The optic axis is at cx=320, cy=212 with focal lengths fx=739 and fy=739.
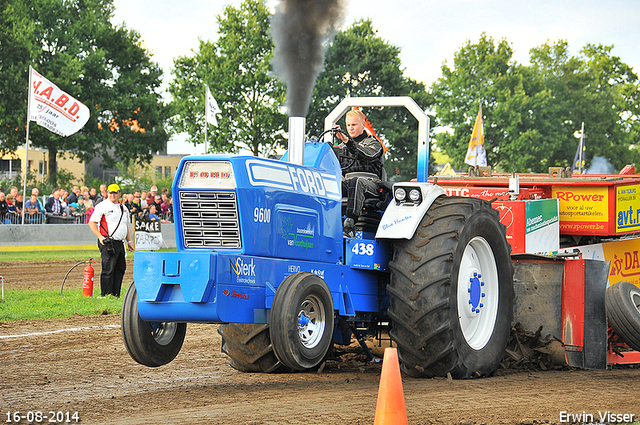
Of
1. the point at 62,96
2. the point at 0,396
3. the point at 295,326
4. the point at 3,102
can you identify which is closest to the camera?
the point at 295,326

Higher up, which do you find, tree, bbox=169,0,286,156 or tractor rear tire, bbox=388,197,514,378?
tree, bbox=169,0,286,156

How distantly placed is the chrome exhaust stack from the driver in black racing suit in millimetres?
676

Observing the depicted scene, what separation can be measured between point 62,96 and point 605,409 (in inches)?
733

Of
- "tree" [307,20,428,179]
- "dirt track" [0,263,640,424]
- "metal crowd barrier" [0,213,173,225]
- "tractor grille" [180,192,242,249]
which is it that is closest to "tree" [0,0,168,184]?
"tree" [307,20,428,179]

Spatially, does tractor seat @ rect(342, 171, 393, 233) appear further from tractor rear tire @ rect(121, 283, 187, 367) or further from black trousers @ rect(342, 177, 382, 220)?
tractor rear tire @ rect(121, 283, 187, 367)

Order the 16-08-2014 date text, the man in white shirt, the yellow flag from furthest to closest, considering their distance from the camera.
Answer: the yellow flag
the man in white shirt
the 16-08-2014 date text

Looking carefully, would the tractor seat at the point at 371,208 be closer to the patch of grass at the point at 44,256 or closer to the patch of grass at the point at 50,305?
the patch of grass at the point at 50,305

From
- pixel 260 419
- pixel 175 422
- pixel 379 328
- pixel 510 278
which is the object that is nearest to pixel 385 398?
pixel 260 419

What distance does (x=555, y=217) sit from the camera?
873cm

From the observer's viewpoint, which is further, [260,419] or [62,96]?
[62,96]

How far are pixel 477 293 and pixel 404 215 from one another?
1.00 m

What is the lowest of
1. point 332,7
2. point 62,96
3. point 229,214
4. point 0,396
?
point 0,396

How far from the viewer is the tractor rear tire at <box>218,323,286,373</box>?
19.8ft

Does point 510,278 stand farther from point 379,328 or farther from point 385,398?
point 385,398
